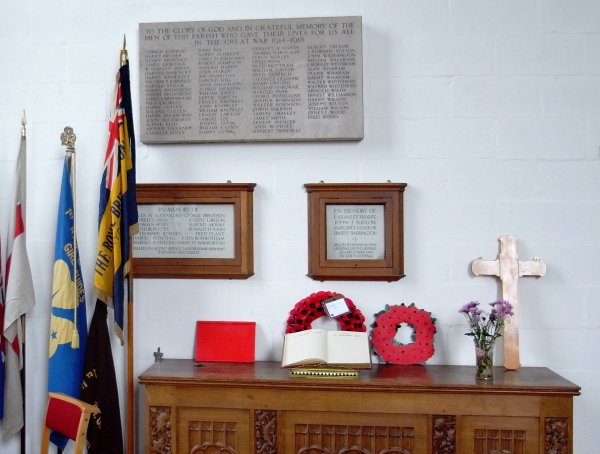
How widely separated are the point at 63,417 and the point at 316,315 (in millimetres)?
1058

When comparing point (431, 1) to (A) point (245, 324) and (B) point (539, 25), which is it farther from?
(A) point (245, 324)

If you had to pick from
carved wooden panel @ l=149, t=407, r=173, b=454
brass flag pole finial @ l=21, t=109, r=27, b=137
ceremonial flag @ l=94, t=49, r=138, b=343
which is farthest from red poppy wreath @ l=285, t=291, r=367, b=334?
brass flag pole finial @ l=21, t=109, r=27, b=137

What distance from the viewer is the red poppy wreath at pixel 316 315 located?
2602 mm

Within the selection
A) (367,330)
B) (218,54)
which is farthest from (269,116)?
(367,330)

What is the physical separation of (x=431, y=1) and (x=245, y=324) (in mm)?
1615

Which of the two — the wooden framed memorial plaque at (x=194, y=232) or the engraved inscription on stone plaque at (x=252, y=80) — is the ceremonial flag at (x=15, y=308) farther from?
the engraved inscription on stone plaque at (x=252, y=80)

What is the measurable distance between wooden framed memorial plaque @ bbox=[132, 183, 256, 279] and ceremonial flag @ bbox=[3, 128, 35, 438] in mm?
462

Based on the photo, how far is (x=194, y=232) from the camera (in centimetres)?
271

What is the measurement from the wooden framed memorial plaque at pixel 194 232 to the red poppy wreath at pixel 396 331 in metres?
0.61

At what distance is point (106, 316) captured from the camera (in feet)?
8.71

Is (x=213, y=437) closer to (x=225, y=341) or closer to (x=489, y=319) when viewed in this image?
(x=225, y=341)

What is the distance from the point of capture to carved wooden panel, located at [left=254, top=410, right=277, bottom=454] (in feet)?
7.77

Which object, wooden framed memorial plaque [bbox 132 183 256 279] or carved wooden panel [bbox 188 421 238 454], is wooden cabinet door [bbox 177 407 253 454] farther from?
wooden framed memorial plaque [bbox 132 183 256 279]

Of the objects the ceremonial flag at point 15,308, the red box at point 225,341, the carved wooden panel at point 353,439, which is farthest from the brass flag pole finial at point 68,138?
the carved wooden panel at point 353,439
